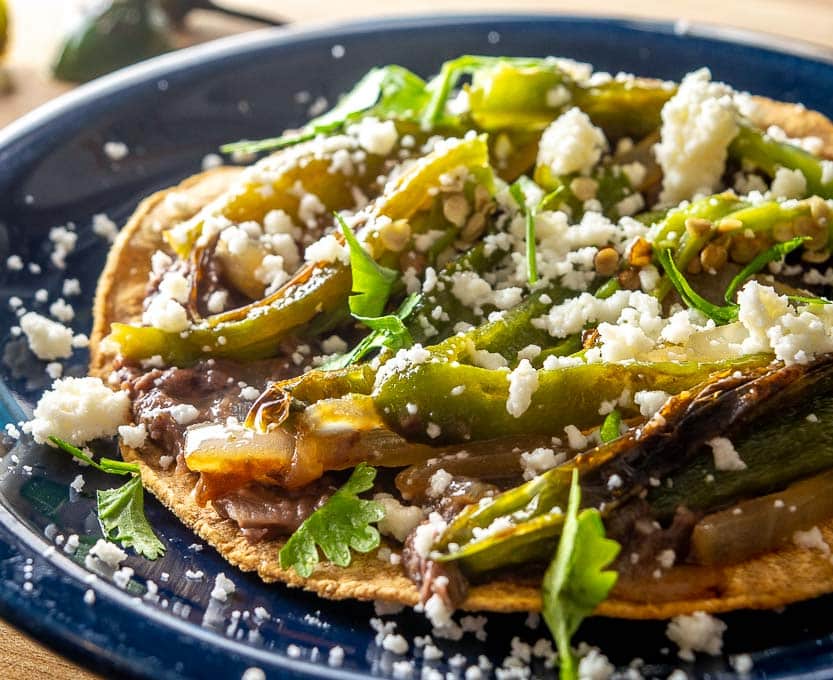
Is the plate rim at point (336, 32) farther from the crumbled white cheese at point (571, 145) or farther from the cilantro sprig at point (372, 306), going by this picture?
the cilantro sprig at point (372, 306)

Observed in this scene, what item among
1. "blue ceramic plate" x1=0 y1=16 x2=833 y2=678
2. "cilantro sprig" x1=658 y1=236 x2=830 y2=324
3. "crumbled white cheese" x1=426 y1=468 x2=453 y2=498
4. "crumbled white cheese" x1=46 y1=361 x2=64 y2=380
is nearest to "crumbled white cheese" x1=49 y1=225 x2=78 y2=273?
"blue ceramic plate" x1=0 y1=16 x2=833 y2=678

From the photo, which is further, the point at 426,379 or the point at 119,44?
the point at 119,44

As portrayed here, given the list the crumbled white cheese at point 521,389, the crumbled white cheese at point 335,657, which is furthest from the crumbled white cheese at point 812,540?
the crumbled white cheese at point 335,657

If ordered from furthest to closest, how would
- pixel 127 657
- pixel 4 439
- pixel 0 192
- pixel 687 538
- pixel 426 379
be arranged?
pixel 0 192
pixel 4 439
pixel 426 379
pixel 687 538
pixel 127 657

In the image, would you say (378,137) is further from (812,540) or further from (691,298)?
(812,540)

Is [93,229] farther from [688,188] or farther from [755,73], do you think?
[755,73]

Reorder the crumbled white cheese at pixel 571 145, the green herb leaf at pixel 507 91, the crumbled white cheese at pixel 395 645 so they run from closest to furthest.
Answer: the crumbled white cheese at pixel 395 645
the crumbled white cheese at pixel 571 145
the green herb leaf at pixel 507 91

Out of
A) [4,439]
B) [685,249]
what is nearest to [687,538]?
[685,249]
